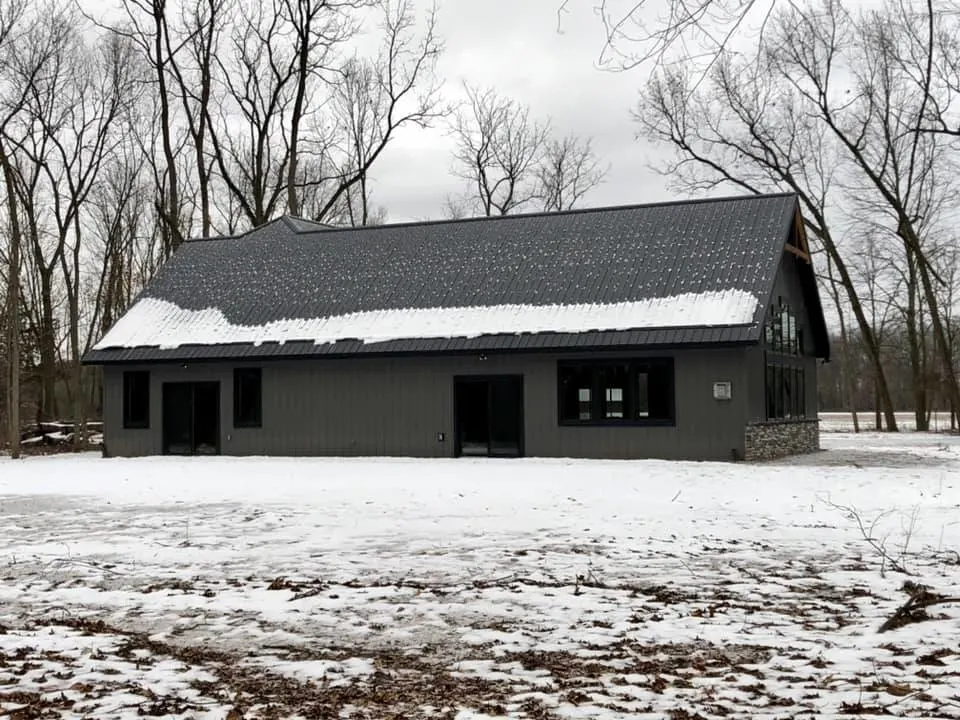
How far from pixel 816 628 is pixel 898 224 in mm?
36787

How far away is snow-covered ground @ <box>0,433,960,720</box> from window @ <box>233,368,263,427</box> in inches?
401

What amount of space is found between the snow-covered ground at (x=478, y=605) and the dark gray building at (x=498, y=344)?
6.69 metres

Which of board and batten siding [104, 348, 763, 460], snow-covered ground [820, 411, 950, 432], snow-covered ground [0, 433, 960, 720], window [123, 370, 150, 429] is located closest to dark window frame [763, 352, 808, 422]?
board and batten siding [104, 348, 763, 460]

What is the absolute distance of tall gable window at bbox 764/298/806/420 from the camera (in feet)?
75.8

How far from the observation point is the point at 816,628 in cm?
645

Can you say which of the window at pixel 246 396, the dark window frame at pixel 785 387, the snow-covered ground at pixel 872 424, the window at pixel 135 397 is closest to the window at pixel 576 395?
the dark window frame at pixel 785 387

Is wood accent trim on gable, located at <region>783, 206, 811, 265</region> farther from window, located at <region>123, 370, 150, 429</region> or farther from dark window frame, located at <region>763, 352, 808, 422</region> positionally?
window, located at <region>123, 370, 150, 429</region>

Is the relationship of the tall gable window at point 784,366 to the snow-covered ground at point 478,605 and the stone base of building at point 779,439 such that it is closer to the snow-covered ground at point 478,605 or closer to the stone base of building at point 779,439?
the stone base of building at point 779,439

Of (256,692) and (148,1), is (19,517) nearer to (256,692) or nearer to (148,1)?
(256,692)

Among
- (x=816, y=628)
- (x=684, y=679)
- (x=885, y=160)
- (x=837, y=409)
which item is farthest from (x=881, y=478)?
(x=837, y=409)

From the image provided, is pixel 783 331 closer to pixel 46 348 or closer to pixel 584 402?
pixel 584 402

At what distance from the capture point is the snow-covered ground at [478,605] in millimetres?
5113

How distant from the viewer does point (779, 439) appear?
2328 centimetres

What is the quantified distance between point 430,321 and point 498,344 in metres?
2.24
